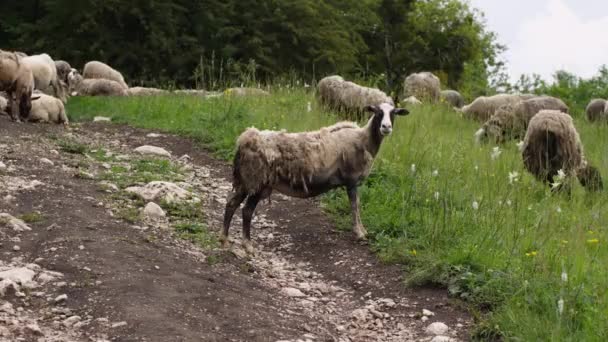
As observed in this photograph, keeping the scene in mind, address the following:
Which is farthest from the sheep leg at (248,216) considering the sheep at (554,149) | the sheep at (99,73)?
the sheep at (99,73)

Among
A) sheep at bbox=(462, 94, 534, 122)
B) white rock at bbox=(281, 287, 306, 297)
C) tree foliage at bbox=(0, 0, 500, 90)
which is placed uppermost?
tree foliage at bbox=(0, 0, 500, 90)

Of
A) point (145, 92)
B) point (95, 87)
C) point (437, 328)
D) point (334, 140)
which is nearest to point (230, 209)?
point (334, 140)

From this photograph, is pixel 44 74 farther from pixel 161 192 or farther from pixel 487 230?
pixel 487 230

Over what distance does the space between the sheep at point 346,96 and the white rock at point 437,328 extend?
27.1ft

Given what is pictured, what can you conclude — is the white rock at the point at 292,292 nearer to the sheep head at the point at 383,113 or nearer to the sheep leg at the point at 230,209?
the sheep leg at the point at 230,209

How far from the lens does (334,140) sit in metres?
9.27

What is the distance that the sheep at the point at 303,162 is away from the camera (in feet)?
27.6

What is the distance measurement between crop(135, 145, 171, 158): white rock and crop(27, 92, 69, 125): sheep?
3467mm

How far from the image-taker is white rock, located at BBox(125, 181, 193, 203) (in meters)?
9.63

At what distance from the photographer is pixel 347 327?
6750 millimetres

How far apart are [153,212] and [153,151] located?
3993 mm

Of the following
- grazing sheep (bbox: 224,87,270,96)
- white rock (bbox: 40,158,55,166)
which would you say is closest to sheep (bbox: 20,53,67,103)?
grazing sheep (bbox: 224,87,270,96)

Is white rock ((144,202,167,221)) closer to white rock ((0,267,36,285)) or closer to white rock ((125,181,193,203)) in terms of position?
white rock ((125,181,193,203))

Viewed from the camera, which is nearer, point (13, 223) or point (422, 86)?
point (13, 223)
